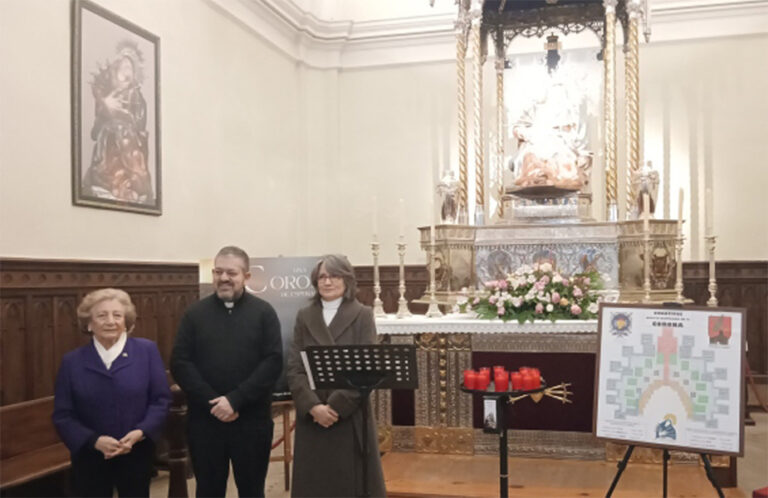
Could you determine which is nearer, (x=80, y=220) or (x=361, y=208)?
(x=80, y=220)

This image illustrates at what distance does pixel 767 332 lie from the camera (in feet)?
31.6

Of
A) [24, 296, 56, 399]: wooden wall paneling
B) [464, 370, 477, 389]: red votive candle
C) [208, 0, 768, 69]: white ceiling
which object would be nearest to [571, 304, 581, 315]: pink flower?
[464, 370, 477, 389]: red votive candle

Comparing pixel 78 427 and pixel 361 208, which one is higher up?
pixel 361 208

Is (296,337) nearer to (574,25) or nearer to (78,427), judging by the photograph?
(78,427)

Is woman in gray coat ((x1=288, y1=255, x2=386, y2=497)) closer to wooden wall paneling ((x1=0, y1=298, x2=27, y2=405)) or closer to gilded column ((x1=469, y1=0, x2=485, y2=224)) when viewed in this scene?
wooden wall paneling ((x1=0, y1=298, x2=27, y2=405))

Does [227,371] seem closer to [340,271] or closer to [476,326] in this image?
[340,271]

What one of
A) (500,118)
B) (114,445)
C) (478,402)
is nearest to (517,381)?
(478,402)

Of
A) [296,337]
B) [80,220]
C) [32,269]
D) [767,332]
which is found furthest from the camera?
[767,332]

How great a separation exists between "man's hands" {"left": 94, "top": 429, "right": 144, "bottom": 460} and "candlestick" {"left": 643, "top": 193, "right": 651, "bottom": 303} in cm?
465

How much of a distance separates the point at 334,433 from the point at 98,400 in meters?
1.20

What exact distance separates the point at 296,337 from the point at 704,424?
7.11ft

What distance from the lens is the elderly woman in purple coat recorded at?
3650 mm

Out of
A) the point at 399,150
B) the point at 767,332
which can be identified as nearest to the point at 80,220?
the point at 399,150

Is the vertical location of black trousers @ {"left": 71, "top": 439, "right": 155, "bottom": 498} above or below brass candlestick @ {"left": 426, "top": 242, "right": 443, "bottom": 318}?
below
